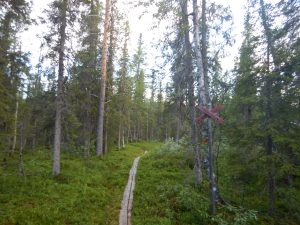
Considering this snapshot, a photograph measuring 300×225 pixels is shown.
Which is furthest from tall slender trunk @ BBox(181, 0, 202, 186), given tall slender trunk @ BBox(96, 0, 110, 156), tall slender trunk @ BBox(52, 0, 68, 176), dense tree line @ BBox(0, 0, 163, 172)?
tall slender trunk @ BBox(96, 0, 110, 156)

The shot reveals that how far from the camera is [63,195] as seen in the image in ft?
42.5

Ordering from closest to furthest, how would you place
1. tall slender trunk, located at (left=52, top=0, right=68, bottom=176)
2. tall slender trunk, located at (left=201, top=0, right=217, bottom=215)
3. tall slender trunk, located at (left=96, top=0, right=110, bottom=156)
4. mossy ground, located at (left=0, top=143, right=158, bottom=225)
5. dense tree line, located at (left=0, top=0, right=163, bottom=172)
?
1. mossy ground, located at (left=0, top=143, right=158, bottom=225)
2. tall slender trunk, located at (left=201, top=0, right=217, bottom=215)
3. dense tree line, located at (left=0, top=0, right=163, bottom=172)
4. tall slender trunk, located at (left=52, top=0, right=68, bottom=176)
5. tall slender trunk, located at (left=96, top=0, right=110, bottom=156)

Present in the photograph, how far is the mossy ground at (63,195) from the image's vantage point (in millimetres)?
10367

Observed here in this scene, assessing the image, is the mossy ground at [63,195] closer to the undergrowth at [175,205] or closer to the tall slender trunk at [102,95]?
the undergrowth at [175,205]

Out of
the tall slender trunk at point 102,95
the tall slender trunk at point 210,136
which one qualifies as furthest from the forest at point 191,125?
the tall slender trunk at point 102,95

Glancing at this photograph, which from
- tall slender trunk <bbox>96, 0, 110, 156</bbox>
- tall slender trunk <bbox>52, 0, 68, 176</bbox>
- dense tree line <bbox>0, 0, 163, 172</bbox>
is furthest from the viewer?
tall slender trunk <bbox>96, 0, 110, 156</bbox>

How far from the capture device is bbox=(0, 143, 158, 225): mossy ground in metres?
10.4

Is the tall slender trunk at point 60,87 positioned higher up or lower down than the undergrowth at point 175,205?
higher up

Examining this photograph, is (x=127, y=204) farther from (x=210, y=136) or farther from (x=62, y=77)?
(x=62, y=77)

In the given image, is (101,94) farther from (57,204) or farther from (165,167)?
(57,204)

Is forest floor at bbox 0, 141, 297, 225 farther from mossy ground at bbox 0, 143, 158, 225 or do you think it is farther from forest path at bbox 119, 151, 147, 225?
forest path at bbox 119, 151, 147, 225

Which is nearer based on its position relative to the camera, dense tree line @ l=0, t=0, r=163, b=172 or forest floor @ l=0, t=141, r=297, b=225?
forest floor @ l=0, t=141, r=297, b=225

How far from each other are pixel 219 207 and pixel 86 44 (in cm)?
1798

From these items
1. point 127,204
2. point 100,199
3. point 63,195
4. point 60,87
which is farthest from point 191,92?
point 63,195
